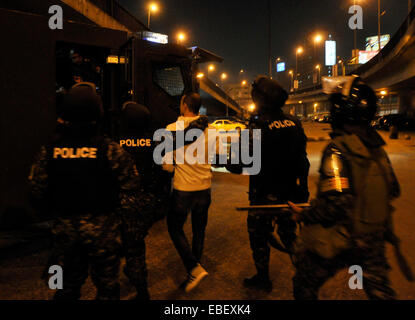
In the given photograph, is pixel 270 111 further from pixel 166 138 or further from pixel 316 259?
pixel 316 259

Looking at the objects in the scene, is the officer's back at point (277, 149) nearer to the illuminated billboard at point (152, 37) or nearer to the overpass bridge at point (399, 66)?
the illuminated billboard at point (152, 37)

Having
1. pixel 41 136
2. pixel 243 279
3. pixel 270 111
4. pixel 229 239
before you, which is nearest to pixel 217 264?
pixel 243 279

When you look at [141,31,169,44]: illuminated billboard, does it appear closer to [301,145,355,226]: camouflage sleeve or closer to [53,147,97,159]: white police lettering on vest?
[53,147,97,159]: white police lettering on vest

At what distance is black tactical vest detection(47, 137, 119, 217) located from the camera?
6.75ft

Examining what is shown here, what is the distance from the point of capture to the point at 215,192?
7.80 m

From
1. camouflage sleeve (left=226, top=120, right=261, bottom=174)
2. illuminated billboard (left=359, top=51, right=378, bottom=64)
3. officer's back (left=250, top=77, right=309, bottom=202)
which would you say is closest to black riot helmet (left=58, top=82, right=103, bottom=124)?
camouflage sleeve (left=226, top=120, right=261, bottom=174)

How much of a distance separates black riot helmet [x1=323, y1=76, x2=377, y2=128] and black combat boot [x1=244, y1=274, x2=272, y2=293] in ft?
6.15

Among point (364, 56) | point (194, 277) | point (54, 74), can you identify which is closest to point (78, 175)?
point (194, 277)

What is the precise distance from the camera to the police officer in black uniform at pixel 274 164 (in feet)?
9.84

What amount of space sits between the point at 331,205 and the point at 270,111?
1358 mm

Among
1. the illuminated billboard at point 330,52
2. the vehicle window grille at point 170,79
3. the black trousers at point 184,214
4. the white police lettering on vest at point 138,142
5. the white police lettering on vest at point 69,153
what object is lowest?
the black trousers at point 184,214

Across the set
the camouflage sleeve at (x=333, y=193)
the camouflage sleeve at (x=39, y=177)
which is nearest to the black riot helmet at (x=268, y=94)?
the camouflage sleeve at (x=333, y=193)

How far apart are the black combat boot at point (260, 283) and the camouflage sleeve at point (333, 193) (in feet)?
4.84

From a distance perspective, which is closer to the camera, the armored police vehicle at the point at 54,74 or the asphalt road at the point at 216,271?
the asphalt road at the point at 216,271
